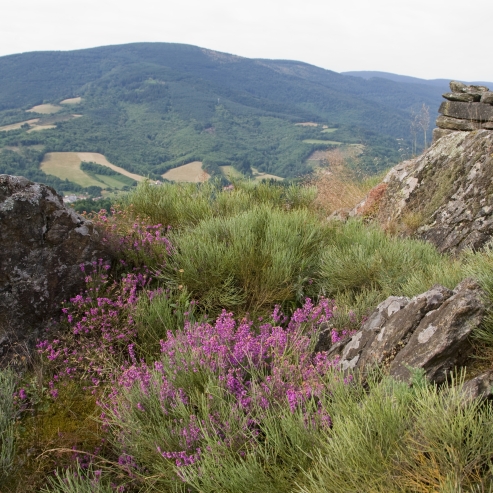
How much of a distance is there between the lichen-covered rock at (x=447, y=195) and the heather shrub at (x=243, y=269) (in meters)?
1.83

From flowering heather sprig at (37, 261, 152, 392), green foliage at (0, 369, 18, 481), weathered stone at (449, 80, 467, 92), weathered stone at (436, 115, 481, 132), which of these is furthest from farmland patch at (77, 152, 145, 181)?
green foliage at (0, 369, 18, 481)

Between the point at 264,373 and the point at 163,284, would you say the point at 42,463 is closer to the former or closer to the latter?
the point at 264,373

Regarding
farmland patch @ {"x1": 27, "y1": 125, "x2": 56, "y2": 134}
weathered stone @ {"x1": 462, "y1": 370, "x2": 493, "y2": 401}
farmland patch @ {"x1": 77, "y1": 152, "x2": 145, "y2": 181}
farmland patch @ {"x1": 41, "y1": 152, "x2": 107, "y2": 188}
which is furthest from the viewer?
farmland patch @ {"x1": 27, "y1": 125, "x2": 56, "y2": 134}

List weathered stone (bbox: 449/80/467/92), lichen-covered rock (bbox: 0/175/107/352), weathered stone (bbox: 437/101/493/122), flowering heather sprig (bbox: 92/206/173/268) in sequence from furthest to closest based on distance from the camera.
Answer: weathered stone (bbox: 449/80/467/92), weathered stone (bbox: 437/101/493/122), flowering heather sprig (bbox: 92/206/173/268), lichen-covered rock (bbox: 0/175/107/352)

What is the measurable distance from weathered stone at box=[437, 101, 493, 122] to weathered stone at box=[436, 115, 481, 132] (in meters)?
0.11

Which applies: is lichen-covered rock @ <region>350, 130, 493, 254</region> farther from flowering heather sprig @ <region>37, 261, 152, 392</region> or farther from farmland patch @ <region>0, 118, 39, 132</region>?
farmland patch @ <region>0, 118, 39, 132</region>

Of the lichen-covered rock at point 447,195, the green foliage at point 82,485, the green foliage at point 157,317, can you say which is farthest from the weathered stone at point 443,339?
the lichen-covered rock at point 447,195

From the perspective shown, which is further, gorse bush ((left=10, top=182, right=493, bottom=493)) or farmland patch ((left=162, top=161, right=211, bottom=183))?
farmland patch ((left=162, top=161, right=211, bottom=183))

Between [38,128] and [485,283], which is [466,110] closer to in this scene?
[485,283]

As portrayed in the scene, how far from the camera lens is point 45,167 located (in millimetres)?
106250

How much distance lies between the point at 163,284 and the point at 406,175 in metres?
4.36

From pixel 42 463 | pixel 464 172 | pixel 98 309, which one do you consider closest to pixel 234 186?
pixel 464 172

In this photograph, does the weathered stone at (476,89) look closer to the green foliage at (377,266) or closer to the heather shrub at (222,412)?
the green foliage at (377,266)

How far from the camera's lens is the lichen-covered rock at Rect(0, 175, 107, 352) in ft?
11.2
